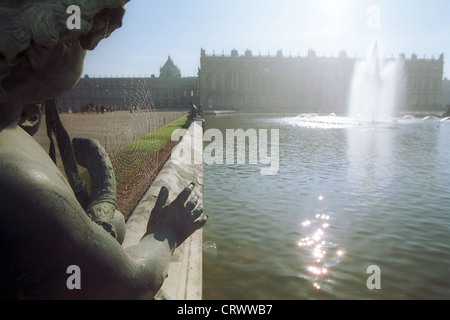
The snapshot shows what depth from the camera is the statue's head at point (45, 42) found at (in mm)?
1213

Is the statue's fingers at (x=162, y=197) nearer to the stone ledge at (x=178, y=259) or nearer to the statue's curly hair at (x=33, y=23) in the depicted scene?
the stone ledge at (x=178, y=259)

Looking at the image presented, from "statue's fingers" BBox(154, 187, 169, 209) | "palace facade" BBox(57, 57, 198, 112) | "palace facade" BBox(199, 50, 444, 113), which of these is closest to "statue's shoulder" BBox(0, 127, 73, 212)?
"statue's fingers" BBox(154, 187, 169, 209)

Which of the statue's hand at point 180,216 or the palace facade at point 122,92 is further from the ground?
the palace facade at point 122,92

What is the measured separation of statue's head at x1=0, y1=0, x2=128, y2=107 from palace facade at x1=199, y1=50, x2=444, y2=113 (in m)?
81.8

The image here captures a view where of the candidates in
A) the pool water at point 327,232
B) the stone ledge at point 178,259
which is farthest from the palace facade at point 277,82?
the stone ledge at point 178,259

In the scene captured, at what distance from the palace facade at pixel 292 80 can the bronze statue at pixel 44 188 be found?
81.8 metres

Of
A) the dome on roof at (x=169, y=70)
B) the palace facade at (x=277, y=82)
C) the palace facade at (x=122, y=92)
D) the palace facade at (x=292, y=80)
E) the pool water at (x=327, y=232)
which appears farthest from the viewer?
the dome on roof at (x=169, y=70)

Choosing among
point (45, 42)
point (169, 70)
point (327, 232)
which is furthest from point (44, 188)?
point (169, 70)

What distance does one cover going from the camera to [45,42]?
1243 millimetres

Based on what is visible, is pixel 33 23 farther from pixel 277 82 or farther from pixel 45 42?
pixel 277 82

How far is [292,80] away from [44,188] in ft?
A: 291

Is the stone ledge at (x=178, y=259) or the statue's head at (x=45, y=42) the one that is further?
the stone ledge at (x=178, y=259)

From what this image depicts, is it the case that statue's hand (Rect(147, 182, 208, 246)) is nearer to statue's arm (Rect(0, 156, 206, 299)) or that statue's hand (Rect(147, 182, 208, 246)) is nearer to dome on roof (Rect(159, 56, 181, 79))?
statue's arm (Rect(0, 156, 206, 299))

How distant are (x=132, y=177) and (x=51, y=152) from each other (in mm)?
4918
